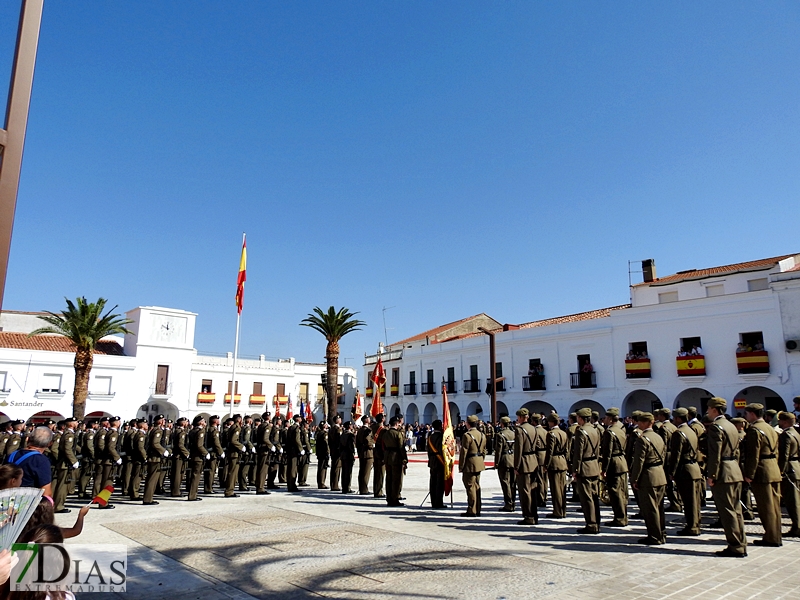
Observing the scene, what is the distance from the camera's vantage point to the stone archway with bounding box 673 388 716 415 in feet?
92.6

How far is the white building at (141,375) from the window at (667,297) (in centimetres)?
3428

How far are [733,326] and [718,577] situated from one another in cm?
2446

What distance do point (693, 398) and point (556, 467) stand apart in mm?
22412

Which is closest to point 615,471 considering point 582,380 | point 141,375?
point 582,380

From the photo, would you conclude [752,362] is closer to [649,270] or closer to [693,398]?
[693,398]

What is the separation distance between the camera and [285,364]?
55531 millimetres

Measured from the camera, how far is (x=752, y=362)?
1013 inches

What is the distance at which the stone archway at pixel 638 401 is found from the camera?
30.6m

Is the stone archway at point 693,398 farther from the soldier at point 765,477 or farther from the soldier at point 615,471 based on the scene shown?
the soldier at point 765,477

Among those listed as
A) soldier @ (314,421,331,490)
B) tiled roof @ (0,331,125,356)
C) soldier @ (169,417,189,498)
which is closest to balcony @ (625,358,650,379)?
soldier @ (314,421,331,490)

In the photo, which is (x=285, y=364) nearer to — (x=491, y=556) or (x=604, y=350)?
(x=604, y=350)

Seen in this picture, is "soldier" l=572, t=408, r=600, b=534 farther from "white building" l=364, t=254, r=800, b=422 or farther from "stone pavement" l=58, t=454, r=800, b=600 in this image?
"white building" l=364, t=254, r=800, b=422

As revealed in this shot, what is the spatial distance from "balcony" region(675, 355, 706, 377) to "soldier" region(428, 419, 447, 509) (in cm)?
2084

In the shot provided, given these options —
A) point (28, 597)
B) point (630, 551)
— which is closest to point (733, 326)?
point (630, 551)
